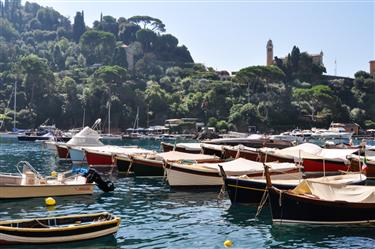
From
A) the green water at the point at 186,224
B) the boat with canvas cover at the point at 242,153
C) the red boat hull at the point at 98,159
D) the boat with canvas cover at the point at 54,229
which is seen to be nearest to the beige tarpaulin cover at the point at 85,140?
the red boat hull at the point at 98,159

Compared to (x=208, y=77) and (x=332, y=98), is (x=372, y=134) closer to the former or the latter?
(x=332, y=98)

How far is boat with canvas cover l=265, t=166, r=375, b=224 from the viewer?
2119 centimetres

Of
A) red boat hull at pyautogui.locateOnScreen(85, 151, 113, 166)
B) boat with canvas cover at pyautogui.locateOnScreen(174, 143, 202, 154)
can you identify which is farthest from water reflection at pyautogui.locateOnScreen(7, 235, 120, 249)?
boat with canvas cover at pyautogui.locateOnScreen(174, 143, 202, 154)

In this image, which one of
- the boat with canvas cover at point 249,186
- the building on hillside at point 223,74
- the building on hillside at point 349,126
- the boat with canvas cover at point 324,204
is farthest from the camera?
the building on hillside at point 223,74

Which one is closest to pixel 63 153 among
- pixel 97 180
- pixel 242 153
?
pixel 242 153

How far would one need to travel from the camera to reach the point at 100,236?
19.0m

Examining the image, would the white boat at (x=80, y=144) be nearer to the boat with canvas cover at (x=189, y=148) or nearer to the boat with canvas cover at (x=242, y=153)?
the boat with canvas cover at (x=189, y=148)

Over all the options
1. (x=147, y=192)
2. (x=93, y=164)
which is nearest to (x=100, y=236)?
(x=147, y=192)

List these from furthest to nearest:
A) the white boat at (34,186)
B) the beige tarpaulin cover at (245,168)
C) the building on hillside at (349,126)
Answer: the building on hillside at (349,126) → the beige tarpaulin cover at (245,168) → the white boat at (34,186)

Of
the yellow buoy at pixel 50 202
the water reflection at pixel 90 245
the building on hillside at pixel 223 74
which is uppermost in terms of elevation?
the building on hillside at pixel 223 74

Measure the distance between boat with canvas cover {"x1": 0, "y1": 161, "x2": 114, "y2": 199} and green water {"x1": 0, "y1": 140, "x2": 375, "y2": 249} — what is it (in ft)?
1.60

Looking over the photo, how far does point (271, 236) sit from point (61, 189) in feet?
45.1

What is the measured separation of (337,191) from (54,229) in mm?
12516

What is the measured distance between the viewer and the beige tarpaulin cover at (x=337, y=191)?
71.0 feet
